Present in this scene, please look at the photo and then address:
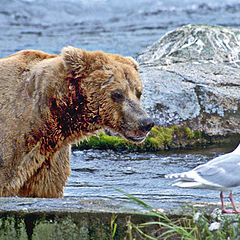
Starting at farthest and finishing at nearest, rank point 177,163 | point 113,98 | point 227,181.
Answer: point 177,163
point 113,98
point 227,181

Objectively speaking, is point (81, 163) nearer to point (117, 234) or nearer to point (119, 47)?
point (117, 234)

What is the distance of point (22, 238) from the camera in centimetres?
632

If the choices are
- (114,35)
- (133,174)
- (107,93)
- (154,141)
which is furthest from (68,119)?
(114,35)

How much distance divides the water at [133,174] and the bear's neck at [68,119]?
1.35 meters

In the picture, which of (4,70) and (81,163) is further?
(81,163)

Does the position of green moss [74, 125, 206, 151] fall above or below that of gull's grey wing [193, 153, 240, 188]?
below

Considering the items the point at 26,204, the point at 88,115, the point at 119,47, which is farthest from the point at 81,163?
the point at 119,47

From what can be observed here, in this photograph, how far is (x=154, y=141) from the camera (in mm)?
11758

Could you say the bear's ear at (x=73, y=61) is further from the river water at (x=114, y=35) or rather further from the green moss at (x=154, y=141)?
the green moss at (x=154, y=141)

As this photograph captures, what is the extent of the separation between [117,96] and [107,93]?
0.25ft

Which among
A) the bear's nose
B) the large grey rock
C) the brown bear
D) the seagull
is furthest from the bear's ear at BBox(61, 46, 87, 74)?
the large grey rock

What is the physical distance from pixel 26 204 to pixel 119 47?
14.3 m

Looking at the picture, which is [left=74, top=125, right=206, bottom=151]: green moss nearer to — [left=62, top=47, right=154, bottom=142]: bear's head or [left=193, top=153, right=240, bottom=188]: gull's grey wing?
[left=62, top=47, right=154, bottom=142]: bear's head

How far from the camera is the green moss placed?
463 inches
